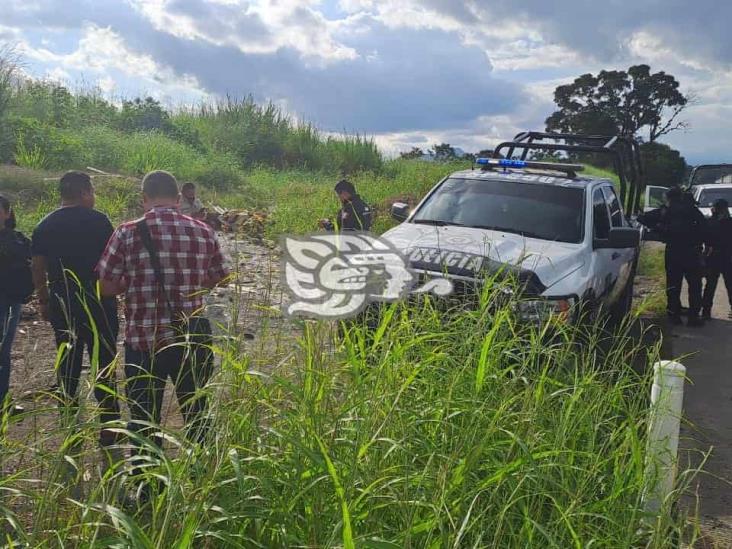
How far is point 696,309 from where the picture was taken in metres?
8.41

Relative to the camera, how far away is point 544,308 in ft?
13.9

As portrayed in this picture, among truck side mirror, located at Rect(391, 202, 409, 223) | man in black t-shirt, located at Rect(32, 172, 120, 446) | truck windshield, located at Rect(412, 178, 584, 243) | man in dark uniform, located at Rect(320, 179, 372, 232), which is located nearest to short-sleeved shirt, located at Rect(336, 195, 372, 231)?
man in dark uniform, located at Rect(320, 179, 372, 232)

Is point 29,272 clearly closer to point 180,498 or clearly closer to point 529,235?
point 180,498

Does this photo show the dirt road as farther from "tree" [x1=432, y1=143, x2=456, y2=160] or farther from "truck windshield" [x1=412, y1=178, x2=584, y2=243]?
"tree" [x1=432, y1=143, x2=456, y2=160]

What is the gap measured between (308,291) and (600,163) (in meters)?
40.9

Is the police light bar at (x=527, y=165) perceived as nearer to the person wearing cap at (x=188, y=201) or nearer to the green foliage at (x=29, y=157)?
the person wearing cap at (x=188, y=201)

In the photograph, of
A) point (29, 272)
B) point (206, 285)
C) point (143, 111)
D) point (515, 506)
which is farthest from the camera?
point (143, 111)

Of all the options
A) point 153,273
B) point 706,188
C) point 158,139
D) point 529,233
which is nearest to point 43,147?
point 158,139

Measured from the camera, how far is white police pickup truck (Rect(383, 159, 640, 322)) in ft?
15.9

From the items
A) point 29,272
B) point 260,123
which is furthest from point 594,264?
point 260,123

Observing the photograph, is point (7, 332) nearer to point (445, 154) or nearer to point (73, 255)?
point (73, 255)

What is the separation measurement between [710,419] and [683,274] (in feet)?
11.7

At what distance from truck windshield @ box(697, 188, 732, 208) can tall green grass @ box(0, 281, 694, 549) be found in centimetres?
1214

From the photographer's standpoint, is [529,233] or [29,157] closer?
[529,233]
